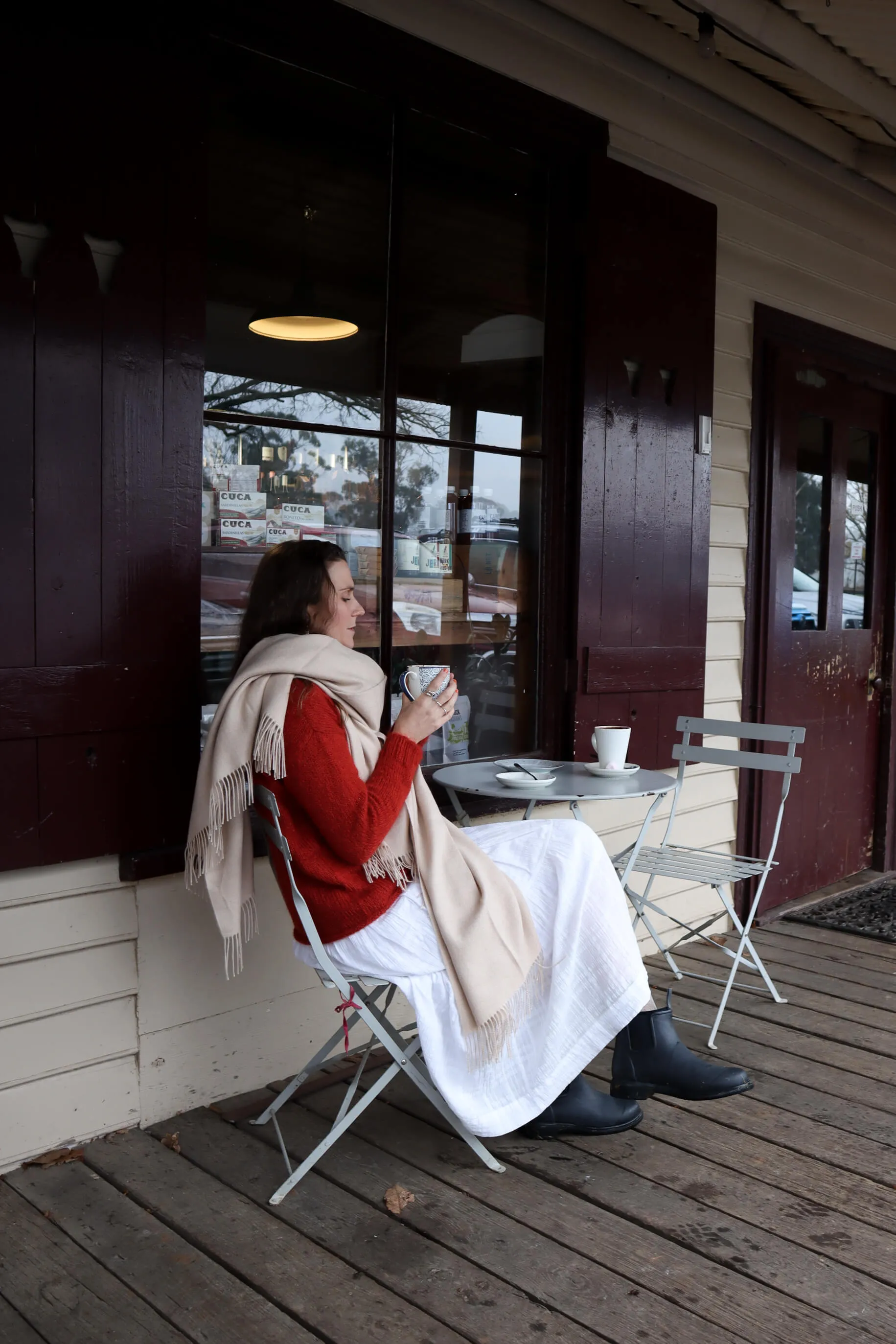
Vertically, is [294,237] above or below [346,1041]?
above

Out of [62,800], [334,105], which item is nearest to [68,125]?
[334,105]

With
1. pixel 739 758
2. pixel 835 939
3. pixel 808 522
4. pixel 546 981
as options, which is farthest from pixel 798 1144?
pixel 808 522

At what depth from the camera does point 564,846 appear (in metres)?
2.72

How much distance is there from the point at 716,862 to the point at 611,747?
2.52ft

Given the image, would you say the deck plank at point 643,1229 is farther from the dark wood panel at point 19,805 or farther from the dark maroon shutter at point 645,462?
the dark maroon shutter at point 645,462

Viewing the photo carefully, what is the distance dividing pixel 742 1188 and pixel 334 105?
9.95ft

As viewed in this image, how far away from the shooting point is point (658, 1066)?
2766 millimetres

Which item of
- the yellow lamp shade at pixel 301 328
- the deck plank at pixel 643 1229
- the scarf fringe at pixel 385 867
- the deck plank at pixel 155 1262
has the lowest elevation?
the deck plank at pixel 155 1262

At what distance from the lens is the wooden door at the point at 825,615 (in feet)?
16.5

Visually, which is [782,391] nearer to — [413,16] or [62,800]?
[413,16]

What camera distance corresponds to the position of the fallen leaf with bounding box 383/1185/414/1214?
246 centimetres

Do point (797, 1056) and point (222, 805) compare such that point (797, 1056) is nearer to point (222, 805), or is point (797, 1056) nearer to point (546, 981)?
point (546, 981)

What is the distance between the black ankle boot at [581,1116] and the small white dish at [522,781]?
73 centimetres

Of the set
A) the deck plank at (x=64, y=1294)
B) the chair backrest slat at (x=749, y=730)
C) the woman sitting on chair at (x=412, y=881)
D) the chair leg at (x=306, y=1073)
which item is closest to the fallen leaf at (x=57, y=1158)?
the deck plank at (x=64, y=1294)
